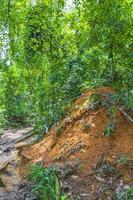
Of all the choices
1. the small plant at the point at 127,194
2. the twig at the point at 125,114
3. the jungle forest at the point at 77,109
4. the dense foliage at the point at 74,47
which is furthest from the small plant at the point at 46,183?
the dense foliage at the point at 74,47

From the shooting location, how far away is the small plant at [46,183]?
251 inches

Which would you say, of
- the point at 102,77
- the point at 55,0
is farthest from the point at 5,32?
the point at 102,77

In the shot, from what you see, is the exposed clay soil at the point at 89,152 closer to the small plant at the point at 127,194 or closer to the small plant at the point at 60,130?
the small plant at the point at 60,130

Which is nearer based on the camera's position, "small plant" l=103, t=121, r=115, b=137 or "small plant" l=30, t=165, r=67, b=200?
"small plant" l=30, t=165, r=67, b=200

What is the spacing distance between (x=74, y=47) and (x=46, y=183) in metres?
6.64

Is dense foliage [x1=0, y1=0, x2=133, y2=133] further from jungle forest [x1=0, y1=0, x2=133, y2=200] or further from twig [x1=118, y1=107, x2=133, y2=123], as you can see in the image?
twig [x1=118, y1=107, x2=133, y2=123]

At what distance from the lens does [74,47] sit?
41.3ft

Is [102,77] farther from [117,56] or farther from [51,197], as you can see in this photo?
[51,197]

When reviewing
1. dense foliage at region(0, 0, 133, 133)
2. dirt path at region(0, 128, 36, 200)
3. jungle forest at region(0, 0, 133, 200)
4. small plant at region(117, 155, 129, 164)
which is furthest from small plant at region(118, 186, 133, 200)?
dense foliage at region(0, 0, 133, 133)

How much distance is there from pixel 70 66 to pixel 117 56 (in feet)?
5.54

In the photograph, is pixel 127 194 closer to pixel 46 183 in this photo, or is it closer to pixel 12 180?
pixel 46 183

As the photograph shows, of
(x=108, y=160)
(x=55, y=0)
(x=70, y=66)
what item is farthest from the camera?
(x=55, y=0)

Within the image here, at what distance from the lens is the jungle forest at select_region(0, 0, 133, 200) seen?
6750 millimetres

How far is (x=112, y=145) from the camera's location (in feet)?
24.2
